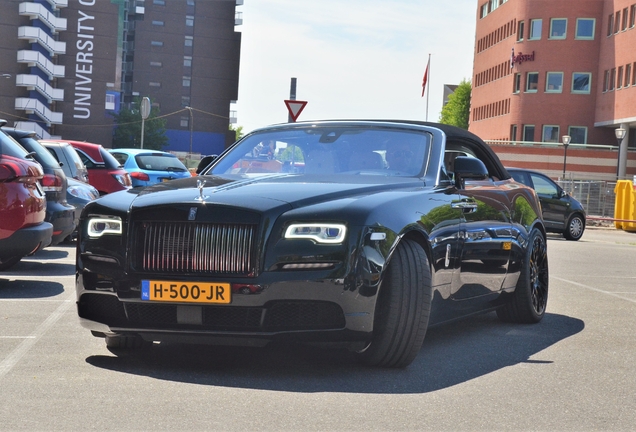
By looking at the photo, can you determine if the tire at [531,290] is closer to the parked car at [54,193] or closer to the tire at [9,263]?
the tire at [9,263]

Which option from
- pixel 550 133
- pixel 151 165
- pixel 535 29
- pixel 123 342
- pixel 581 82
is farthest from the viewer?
pixel 535 29

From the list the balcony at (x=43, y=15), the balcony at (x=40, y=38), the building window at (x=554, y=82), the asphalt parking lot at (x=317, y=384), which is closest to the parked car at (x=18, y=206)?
the asphalt parking lot at (x=317, y=384)

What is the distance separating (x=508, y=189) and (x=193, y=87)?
406ft

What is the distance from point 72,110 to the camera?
4183 inches

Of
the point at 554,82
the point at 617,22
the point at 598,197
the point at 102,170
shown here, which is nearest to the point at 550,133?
the point at 554,82

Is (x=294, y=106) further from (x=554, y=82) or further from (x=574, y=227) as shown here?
Result: (x=554, y=82)

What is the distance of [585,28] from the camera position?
242ft

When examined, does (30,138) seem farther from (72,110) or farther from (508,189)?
(72,110)

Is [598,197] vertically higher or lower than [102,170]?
lower

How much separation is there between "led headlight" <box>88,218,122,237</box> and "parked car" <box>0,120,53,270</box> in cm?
382

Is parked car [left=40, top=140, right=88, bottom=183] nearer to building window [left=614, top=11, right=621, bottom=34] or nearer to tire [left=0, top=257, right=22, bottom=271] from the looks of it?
tire [left=0, top=257, right=22, bottom=271]

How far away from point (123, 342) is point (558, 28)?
7104cm

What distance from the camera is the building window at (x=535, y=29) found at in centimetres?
7625

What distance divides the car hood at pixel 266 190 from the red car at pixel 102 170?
1268 centimetres
